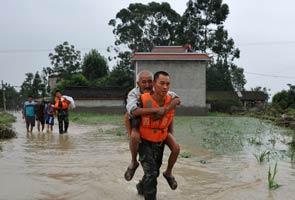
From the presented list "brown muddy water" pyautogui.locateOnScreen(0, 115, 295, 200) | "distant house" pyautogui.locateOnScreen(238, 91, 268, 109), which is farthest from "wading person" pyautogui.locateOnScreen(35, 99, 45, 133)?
"distant house" pyautogui.locateOnScreen(238, 91, 268, 109)

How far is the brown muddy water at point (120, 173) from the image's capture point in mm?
5434

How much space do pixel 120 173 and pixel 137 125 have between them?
2.58 metres

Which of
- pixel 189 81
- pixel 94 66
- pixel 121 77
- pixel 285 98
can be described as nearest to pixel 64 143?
pixel 285 98

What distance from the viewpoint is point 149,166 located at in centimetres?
455

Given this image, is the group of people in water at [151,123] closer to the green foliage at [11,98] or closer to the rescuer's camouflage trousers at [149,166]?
the rescuer's camouflage trousers at [149,166]

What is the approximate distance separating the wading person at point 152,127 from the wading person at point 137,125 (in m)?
0.07

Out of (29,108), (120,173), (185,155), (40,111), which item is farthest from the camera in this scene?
(40,111)

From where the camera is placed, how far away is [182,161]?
818 centimetres

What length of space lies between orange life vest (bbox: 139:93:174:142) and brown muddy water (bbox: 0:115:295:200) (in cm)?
114

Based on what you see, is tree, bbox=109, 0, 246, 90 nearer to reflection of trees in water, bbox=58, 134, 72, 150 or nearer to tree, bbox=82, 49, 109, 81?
tree, bbox=82, 49, 109, 81

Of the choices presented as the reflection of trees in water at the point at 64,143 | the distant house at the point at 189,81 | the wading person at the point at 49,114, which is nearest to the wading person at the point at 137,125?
the reflection of trees in water at the point at 64,143

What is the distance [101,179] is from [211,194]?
201cm

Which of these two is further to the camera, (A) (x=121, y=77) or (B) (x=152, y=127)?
(A) (x=121, y=77)

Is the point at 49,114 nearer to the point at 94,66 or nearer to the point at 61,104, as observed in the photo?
the point at 61,104
